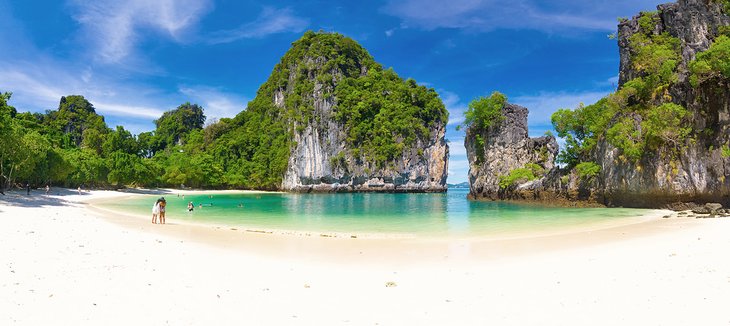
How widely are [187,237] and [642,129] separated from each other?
2710 cm

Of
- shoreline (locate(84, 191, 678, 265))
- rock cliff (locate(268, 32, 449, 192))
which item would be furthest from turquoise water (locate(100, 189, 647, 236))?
rock cliff (locate(268, 32, 449, 192))

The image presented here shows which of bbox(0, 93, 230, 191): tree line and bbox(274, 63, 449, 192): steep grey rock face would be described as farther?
bbox(274, 63, 449, 192): steep grey rock face

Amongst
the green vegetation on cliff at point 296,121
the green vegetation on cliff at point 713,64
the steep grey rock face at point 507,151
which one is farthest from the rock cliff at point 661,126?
the green vegetation on cliff at point 296,121

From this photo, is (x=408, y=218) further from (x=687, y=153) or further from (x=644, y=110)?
(x=644, y=110)

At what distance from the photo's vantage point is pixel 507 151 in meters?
44.1

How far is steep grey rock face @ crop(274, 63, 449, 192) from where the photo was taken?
3022 inches

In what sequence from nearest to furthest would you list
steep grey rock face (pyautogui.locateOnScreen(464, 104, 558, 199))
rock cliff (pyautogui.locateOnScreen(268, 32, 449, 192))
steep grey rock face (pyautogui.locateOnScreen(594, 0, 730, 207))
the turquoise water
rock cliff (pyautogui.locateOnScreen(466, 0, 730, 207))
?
the turquoise water → steep grey rock face (pyautogui.locateOnScreen(594, 0, 730, 207)) → rock cliff (pyautogui.locateOnScreen(466, 0, 730, 207)) → steep grey rock face (pyautogui.locateOnScreen(464, 104, 558, 199)) → rock cliff (pyautogui.locateOnScreen(268, 32, 449, 192))

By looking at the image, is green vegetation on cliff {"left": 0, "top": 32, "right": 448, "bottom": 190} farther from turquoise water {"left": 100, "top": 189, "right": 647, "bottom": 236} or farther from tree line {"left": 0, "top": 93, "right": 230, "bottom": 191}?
turquoise water {"left": 100, "top": 189, "right": 647, "bottom": 236}

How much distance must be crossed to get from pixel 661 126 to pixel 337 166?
5923 centimetres

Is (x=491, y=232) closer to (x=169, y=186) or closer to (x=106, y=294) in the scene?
(x=106, y=294)

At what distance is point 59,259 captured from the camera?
285 inches

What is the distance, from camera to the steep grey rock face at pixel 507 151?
141 feet

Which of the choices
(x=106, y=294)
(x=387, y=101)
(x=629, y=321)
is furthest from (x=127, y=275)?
(x=387, y=101)

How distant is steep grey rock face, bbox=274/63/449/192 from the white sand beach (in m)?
66.0
